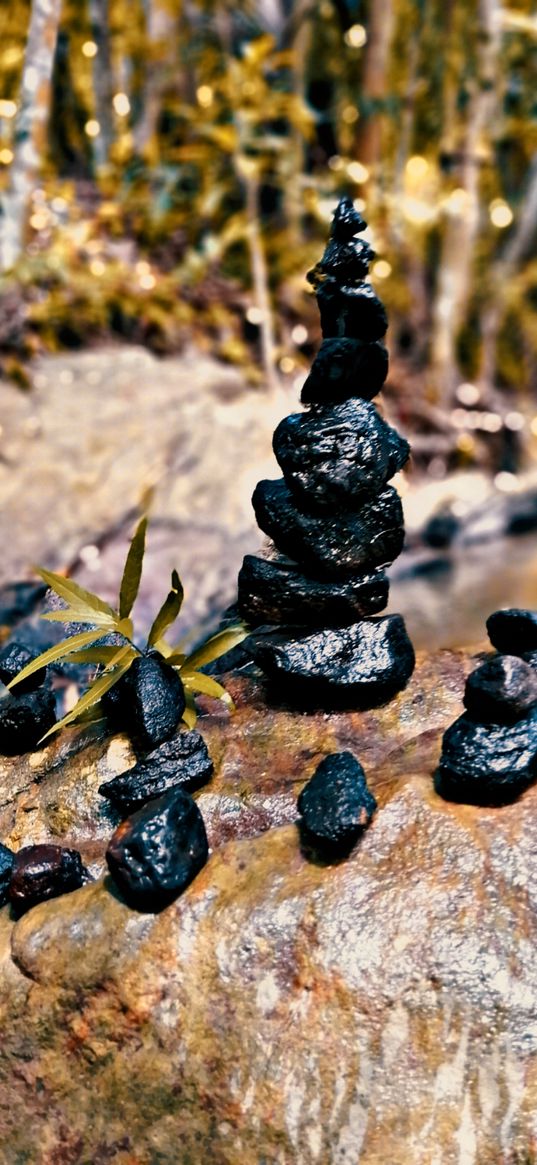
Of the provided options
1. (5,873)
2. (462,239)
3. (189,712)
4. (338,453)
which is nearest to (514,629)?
(338,453)

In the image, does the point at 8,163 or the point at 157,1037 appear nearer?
the point at 157,1037

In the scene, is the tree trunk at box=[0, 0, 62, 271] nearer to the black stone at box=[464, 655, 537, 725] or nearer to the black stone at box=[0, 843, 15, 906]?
the black stone at box=[0, 843, 15, 906]

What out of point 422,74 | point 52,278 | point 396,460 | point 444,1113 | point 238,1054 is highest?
point 422,74

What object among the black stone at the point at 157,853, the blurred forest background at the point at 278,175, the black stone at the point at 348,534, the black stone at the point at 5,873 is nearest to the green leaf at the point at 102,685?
the black stone at the point at 5,873

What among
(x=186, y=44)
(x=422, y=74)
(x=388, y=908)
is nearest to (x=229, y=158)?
(x=186, y=44)

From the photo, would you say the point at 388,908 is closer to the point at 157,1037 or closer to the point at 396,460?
the point at 157,1037

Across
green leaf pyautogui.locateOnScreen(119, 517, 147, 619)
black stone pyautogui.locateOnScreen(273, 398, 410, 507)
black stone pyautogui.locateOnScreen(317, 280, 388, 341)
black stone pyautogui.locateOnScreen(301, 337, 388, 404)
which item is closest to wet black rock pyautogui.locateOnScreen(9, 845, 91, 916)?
green leaf pyautogui.locateOnScreen(119, 517, 147, 619)
